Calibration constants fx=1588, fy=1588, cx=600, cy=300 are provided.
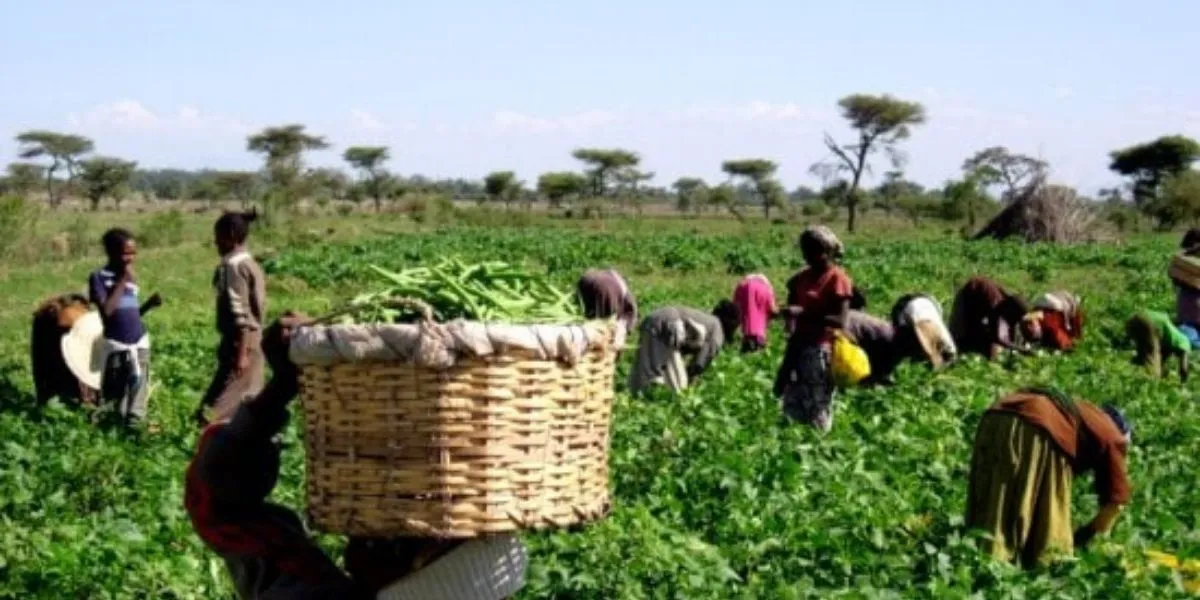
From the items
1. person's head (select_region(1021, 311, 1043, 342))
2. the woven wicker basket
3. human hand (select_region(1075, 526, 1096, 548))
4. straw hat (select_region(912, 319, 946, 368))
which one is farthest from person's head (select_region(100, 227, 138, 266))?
person's head (select_region(1021, 311, 1043, 342))

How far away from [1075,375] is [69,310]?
8548 mm

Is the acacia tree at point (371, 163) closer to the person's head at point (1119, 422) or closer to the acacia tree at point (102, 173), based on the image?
the acacia tree at point (102, 173)

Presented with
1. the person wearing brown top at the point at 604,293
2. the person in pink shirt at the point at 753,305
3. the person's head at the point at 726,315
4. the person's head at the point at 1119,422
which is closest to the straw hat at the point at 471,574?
the person's head at the point at 1119,422

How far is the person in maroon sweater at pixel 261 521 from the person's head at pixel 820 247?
4690 millimetres

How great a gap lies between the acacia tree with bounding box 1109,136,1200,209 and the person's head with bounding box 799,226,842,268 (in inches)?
2199

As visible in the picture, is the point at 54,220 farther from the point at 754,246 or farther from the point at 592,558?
the point at 592,558

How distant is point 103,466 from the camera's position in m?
8.16

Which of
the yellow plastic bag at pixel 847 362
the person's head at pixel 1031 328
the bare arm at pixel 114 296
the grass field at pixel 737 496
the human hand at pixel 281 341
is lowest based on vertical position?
the grass field at pixel 737 496

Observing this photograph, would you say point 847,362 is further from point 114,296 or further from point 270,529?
point 270,529

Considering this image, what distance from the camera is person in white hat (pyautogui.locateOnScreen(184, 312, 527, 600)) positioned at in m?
4.28

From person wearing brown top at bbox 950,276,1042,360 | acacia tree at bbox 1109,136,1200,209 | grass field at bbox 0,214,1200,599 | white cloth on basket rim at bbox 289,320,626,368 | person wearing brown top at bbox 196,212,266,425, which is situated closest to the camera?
white cloth on basket rim at bbox 289,320,626,368

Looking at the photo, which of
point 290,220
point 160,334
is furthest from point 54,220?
point 160,334

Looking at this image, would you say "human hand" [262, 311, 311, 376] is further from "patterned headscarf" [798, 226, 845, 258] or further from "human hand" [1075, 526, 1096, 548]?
"patterned headscarf" [798, 226, 845, 258]

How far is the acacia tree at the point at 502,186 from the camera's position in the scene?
81.1 meters
